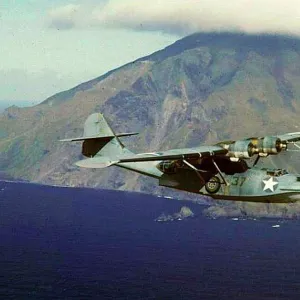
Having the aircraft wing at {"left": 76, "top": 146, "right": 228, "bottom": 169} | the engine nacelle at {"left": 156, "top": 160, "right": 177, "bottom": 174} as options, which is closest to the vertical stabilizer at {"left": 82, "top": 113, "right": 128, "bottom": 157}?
the engine nacelle at {"left": 156, "top": 160, "right": 177, "bottom": 174}

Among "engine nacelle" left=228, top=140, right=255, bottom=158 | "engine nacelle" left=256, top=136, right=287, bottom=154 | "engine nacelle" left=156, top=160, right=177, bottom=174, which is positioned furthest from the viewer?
"engine nacelle" left=156, top=160, right=177, bottom=174

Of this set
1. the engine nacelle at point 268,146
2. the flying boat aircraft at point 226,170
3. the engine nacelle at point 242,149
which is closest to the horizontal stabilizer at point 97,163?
the flying boat aircraft at point 226,170

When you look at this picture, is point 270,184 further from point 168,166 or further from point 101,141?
point 101,141

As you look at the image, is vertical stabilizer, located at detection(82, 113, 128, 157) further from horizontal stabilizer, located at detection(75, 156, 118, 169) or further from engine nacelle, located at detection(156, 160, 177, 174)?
horizontal stabilizer, located at detection(75, 156, 118, 169)

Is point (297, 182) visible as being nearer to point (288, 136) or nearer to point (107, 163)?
point (288, 136)

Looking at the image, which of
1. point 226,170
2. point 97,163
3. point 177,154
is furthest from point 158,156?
point 226,170
